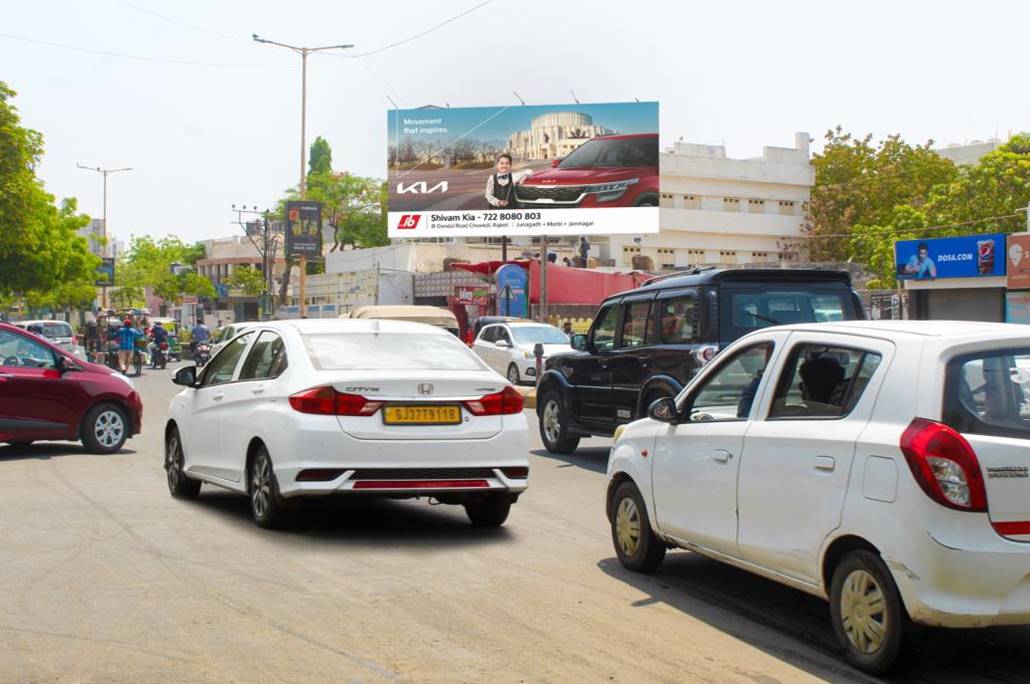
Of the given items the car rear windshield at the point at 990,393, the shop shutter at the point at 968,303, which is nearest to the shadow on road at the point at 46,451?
the car rear windshield at the point at 990,393

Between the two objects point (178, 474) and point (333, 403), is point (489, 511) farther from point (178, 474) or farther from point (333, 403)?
point (178, 474)

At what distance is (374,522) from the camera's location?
402 inches

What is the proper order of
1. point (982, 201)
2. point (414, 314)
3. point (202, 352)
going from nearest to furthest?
1. point (414, 314)
2. point (202, 352)
3. point (982, 201)

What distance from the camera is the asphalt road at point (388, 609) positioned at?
5.80 m

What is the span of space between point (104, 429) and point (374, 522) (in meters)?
6.74

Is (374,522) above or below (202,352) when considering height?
below

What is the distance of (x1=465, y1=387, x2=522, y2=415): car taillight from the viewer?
9.34 meters

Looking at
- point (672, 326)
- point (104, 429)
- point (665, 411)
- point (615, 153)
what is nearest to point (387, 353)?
point (665, 411)

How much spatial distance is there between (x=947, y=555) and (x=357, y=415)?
4610mm

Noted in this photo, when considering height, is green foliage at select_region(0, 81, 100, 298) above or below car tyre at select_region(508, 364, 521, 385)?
above

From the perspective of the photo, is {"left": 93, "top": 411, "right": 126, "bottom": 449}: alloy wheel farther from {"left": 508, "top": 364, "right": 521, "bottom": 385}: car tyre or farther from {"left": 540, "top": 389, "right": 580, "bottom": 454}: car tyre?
{"left": 508, "top": 364, "right": 521, "bottom": 385}: car tyre

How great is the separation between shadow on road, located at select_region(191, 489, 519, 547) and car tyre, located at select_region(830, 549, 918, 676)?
12.2 ft

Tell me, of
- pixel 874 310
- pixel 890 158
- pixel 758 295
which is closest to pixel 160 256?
pixel 890 158

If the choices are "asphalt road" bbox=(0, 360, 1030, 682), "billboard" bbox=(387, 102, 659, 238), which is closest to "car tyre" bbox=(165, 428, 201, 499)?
"asphalt road" bbox=(0, 360, 1030, 682)
